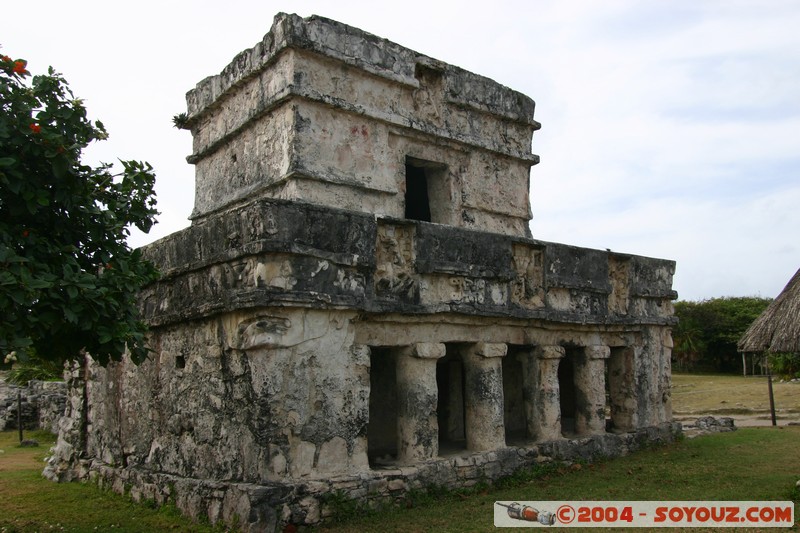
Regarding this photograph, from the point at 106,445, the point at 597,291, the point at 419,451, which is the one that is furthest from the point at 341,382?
the point at 597,291

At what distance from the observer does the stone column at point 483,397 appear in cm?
798

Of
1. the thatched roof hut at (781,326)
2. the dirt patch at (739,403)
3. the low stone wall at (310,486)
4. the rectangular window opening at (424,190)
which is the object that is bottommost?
the dirt patch at (739,403)

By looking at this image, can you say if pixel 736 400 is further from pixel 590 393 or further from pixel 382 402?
pixel 382 402

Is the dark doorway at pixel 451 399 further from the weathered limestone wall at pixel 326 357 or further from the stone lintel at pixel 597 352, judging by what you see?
the stone lintel at pixel 597 352

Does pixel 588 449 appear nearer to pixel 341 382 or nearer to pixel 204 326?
pixel 341 382

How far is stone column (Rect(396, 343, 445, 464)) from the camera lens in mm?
7243

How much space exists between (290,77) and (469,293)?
11.2ft

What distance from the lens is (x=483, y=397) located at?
803cm

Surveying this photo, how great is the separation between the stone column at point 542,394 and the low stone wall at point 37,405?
36.8 feet

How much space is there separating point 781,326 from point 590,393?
2.67m

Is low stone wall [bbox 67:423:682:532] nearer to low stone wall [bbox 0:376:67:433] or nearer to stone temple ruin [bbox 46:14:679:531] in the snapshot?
stone temple ruin [bbox 46:14:679:531]

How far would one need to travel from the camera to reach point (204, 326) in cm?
689

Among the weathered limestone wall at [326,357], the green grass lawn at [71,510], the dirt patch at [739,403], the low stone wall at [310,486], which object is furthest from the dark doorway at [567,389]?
the green grass lawn at [71,510]

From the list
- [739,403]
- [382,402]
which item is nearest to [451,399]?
[382,402]
